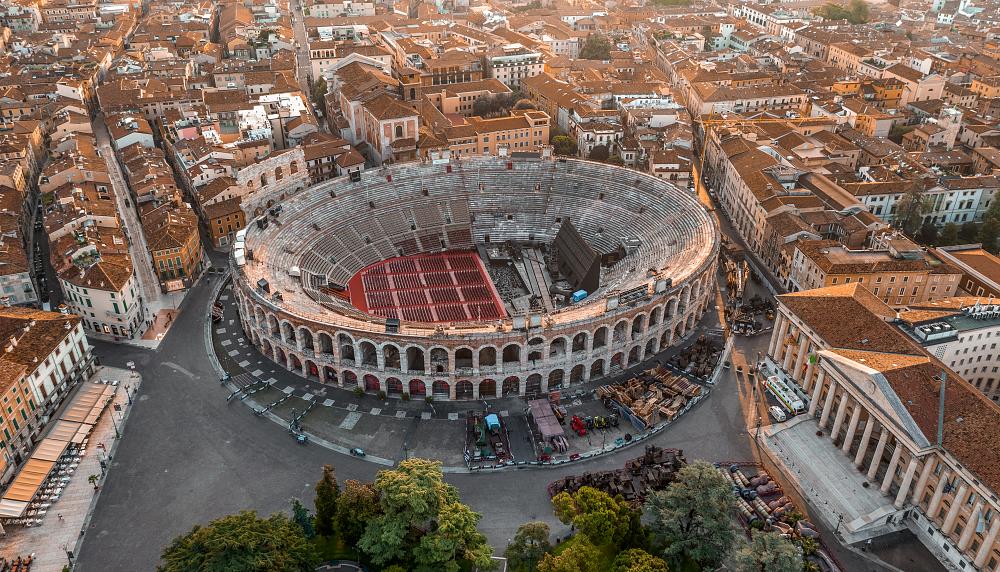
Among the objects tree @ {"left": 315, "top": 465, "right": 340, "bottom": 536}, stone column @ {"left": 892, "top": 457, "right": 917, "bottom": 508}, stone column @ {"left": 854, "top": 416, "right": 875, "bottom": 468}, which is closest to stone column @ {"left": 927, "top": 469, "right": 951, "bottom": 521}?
stone column @ {"left": 892, "top": 457, "right": 917, "bottom": 508}

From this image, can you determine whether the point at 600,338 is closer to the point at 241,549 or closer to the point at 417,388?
the point at 417,388

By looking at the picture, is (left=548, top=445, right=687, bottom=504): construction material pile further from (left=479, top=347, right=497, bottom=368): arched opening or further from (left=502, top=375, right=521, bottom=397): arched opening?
(left=479, top=347, right=497, bottom=368): arched opening

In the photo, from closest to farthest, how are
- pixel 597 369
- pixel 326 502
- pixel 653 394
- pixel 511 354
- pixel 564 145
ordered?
pixel 326 502
pixel 653 394
pixel 511 354
pixel 597 369
pixel 564 145

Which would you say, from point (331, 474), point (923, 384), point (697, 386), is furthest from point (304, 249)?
point (923, 384)

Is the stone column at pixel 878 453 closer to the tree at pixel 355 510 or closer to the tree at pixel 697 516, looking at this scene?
the tree at pixel 697 516

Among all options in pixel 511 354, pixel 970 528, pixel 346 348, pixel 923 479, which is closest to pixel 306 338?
pixel 346 348

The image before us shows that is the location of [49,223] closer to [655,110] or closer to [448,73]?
[448,73]

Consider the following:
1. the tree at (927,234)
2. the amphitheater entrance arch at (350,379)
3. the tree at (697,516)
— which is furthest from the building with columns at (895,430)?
the amphitheater entrance arch at (350,379)
